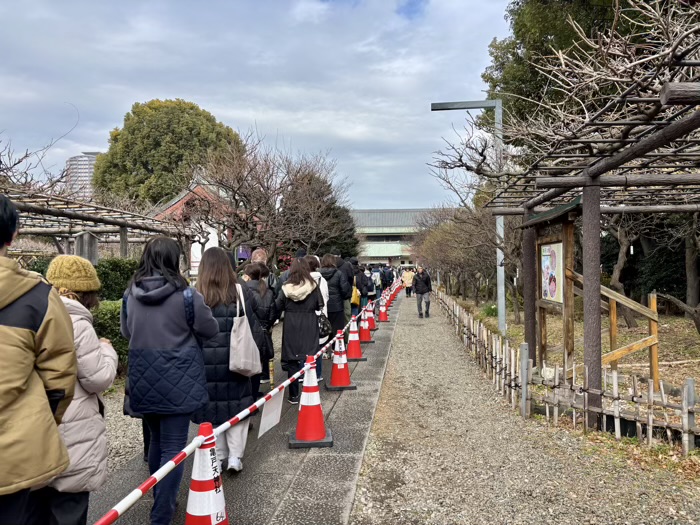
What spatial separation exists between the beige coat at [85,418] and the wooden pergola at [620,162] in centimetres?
324

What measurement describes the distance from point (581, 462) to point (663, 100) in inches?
115

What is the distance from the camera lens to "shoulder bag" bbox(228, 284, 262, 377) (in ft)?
12.6

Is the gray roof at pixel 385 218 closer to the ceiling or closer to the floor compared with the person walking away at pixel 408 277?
closer to the ceiling

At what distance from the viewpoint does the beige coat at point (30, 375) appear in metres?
1.68

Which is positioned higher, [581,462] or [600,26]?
[600,26]

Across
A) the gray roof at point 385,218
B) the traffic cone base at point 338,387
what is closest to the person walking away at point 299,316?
the traffic cone base at point 338,387

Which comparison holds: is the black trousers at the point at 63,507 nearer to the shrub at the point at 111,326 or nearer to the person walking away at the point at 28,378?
the person walking away at the point at 28,378

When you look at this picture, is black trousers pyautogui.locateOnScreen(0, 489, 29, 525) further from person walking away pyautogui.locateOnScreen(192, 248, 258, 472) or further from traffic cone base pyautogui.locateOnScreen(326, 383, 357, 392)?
traffic cone base pyautogui.locateOnScreen(326, 383, 357, 392)

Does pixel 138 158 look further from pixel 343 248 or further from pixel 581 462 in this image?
pixel 581 462

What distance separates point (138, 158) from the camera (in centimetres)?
2894

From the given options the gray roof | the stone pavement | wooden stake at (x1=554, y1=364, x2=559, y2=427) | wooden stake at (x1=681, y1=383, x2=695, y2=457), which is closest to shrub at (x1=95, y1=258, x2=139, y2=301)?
the stone pavement

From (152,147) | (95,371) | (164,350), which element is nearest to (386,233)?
(152,147)

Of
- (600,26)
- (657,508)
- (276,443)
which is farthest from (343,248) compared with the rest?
(657,508)

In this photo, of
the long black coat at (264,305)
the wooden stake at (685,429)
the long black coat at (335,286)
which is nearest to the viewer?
the wooden stake at (685,429)
